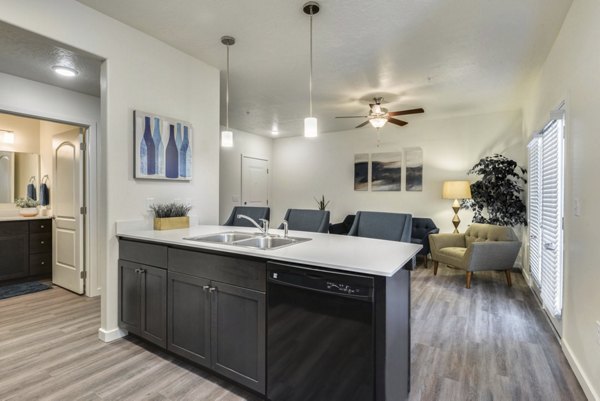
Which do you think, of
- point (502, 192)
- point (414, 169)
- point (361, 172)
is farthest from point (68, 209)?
point (502, 192)

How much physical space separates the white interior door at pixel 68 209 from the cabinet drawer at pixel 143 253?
175 cm

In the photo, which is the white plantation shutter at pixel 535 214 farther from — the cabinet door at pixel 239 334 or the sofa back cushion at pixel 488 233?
the cabinet door at pixel 239 334

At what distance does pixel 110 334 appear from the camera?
2525 mm

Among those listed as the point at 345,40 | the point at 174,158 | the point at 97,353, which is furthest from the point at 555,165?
the point at 97,353

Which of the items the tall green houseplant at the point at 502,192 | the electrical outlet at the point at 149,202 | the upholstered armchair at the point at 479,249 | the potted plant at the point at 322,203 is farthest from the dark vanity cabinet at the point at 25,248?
the tall green houseplant at the point at 502,192

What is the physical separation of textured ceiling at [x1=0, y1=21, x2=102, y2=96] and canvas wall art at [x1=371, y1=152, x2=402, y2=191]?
4.72 meters

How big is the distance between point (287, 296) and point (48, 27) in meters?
2.44

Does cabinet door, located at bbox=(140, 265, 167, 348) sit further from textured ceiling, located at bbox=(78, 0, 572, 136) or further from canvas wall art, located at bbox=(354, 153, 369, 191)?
canvas wall art, located at bbox=(354, 153, 369, 191)

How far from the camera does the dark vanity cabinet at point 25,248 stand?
160 inches

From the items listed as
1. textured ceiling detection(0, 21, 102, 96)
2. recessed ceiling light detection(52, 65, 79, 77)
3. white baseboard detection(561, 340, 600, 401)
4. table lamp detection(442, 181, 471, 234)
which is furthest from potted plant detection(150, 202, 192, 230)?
table lamp detection(442, 181, 471, 234)

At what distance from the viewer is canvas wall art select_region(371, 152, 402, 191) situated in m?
5.96

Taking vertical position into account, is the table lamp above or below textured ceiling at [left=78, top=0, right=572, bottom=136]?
below

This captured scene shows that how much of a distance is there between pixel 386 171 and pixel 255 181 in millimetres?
2830

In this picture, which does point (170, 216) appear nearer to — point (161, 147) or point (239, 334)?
point (161, 147)
